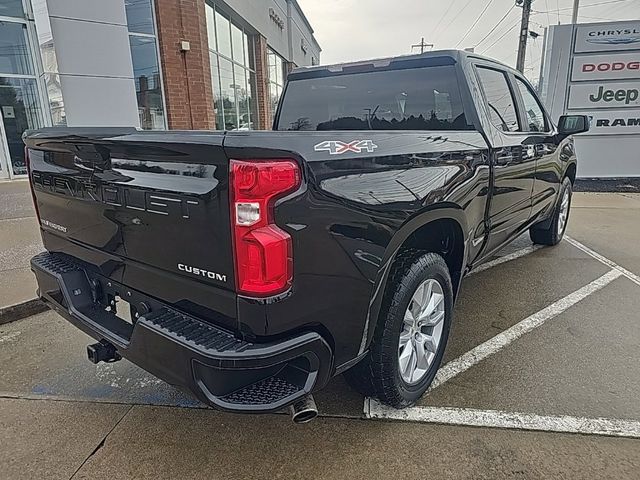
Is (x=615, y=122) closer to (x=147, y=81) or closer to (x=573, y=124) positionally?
(x=573, y=124)

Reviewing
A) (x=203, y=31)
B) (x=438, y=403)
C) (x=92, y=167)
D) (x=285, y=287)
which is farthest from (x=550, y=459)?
(x=203, y=31)

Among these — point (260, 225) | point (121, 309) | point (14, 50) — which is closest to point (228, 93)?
point (14, 50)

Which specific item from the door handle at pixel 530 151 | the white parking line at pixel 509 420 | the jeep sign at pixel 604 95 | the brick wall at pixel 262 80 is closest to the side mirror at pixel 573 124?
the door handle at pixel 530 151

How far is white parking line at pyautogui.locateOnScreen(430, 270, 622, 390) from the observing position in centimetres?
299

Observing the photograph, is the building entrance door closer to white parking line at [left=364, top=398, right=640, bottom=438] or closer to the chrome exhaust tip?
white parking line at [left=364, top=398, right=640, bottom=438]

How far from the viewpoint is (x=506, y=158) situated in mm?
3311

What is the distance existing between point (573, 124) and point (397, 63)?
231 centimetres

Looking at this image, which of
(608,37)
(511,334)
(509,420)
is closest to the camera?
(509,420)

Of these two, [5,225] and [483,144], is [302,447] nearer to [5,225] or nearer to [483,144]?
[483,144]

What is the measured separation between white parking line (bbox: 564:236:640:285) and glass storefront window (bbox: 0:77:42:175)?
10.3 metres

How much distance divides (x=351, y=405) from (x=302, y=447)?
1.40ft

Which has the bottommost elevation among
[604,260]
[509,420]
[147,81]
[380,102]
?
[604,260]

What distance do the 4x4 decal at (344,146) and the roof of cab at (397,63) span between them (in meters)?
1.54

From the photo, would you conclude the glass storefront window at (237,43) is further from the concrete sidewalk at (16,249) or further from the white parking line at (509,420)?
the white parking line at (509,420)
